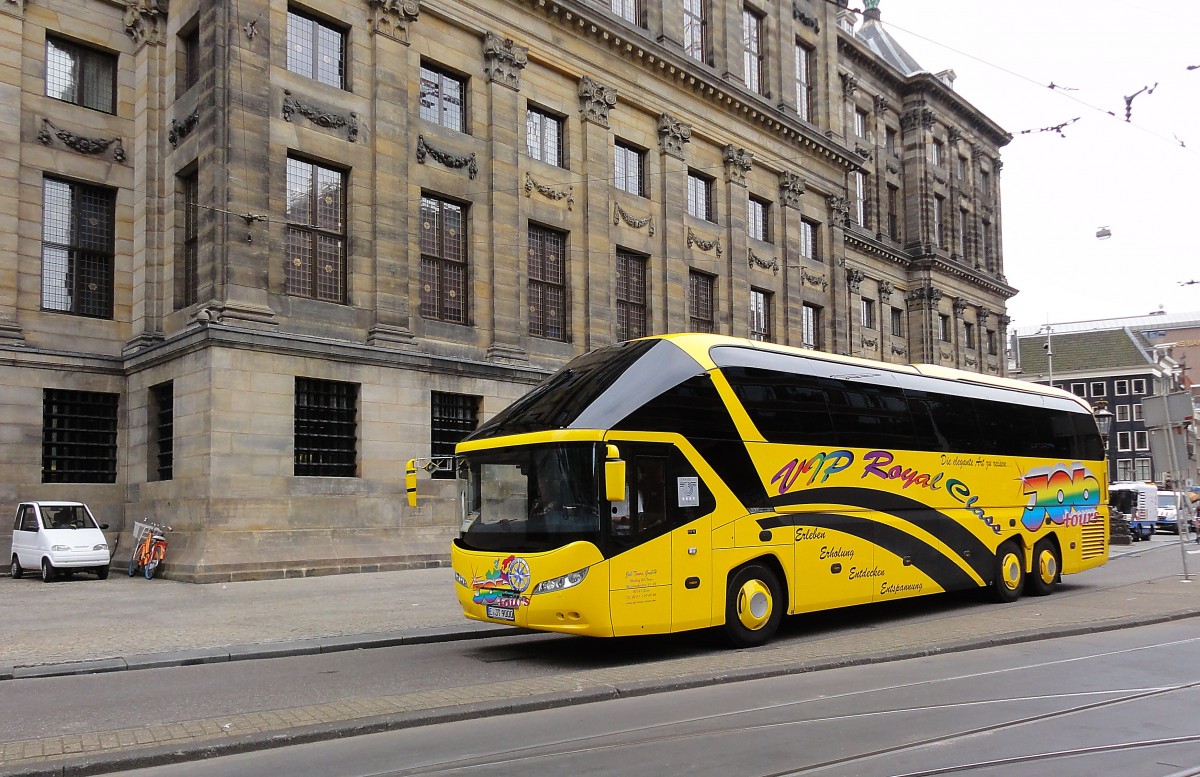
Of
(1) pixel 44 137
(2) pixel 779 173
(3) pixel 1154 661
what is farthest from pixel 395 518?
(2) pixel 779 173

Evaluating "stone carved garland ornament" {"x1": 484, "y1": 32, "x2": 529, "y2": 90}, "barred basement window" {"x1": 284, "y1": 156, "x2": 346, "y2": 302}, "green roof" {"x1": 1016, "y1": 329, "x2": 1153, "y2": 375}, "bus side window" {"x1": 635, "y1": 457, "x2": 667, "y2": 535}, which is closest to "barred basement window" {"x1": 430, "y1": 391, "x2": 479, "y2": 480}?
"barred basement window" {"x1": 284, "y1": 156, "x2": 346, "y2": 302}

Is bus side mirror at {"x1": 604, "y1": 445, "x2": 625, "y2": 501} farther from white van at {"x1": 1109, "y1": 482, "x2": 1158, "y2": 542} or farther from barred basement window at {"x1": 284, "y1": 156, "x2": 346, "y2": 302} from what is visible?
white van at {"x1": 1109, "y1": 482, "x2": 1158, "y2": 542}

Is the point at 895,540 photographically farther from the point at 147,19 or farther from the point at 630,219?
the point at 147,19

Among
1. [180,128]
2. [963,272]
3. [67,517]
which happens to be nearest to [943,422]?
[67,517]

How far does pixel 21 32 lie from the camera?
938 inches

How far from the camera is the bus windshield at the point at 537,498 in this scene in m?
11.3

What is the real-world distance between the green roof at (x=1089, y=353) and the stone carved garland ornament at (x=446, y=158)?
255ft

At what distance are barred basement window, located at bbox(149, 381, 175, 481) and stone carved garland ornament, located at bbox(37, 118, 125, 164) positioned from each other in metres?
6.17

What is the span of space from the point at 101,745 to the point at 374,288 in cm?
1829

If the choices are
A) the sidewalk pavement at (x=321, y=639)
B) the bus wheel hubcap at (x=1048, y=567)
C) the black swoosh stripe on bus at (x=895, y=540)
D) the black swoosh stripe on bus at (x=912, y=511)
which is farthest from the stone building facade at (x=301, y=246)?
the bus wheel hubcap at (x=1048, y=567)

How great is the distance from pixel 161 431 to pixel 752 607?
16737mm

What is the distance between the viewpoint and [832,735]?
7.76 meters

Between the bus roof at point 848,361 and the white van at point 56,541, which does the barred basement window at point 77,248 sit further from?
the bus roof at point 848,361

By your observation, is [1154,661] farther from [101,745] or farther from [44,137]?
[44,137]
